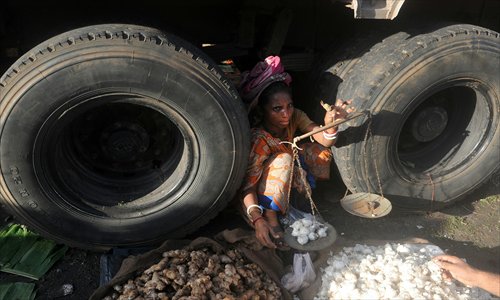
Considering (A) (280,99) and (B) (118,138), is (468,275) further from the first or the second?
(B) (118,138)

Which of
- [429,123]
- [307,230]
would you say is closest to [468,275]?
[307,230]

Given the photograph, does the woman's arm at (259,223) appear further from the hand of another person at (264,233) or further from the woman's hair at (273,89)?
the woman's hair at (273,89)

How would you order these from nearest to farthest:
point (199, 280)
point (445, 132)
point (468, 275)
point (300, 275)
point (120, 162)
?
Answer: 1. point (199, 280)
2. point (468, 275)
3. point (300, 275)
4. point (120, 162)
5. point (445, 132)

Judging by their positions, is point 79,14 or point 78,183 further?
point 79,14

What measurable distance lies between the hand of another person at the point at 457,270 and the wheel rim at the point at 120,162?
5.16ft

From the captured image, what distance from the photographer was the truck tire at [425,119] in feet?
9.25

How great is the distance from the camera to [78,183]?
2732 mm

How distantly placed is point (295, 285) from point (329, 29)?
79.0 inches

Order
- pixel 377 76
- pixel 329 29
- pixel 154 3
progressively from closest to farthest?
pixel 377 76
pixel 154 3
pixel 329 29

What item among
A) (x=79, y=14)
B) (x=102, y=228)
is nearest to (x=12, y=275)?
(x=102, y=228)

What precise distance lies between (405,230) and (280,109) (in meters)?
1.35

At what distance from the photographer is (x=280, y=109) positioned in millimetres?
2906

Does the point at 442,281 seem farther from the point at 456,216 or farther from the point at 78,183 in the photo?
the point at 78,183

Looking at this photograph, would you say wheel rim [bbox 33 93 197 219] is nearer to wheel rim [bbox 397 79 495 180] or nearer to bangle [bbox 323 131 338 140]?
bangle [bbox 323 131 338 140]
